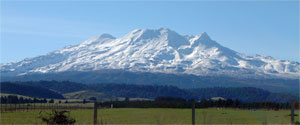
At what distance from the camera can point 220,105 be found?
227 ft

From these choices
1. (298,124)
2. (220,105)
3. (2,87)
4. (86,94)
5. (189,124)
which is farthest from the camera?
(86,94)

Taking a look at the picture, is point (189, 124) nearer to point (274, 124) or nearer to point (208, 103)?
point (274, 124)

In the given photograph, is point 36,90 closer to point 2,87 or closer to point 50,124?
point 2,87

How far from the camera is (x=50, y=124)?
84.2 feet

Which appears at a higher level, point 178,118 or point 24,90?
point 178,118

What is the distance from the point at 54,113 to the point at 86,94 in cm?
16809

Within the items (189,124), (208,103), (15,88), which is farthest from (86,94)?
(189,124)

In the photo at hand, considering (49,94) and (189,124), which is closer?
(189,124)

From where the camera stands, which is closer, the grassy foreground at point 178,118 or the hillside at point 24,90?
the grassy foreground at point 178,118

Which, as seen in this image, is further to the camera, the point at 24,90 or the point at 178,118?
the point at 24,90

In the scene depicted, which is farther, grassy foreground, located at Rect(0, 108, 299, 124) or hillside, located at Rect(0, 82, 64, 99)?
hillside, located at Rect(0, 82, 64, 99)

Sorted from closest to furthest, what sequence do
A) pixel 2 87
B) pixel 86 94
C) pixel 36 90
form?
pixel 2 87, pixel 36 90, pixel 86 94

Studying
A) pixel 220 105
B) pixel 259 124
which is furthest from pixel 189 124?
pixel 220 105

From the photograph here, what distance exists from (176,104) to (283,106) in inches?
748
